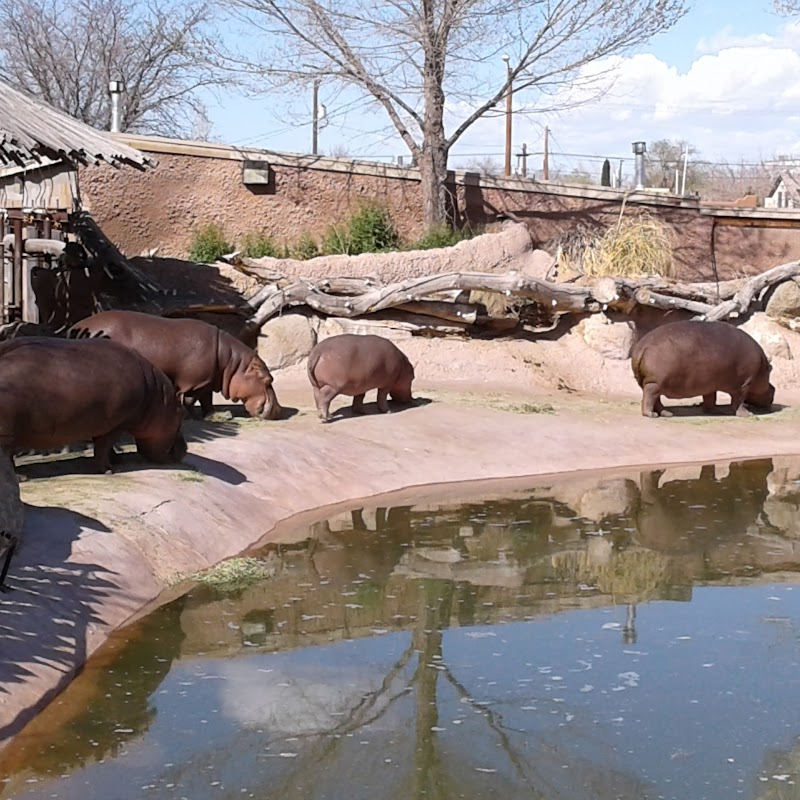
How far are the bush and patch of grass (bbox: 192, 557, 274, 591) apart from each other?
10986 millimetres

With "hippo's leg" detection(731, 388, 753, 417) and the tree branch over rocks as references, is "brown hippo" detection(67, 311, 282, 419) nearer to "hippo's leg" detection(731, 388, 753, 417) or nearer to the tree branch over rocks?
the tree branch over rocks

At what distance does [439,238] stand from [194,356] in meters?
8.07

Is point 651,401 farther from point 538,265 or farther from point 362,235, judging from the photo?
point 362,235

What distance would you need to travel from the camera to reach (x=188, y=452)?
10430 millimetres

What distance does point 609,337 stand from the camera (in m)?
16.9

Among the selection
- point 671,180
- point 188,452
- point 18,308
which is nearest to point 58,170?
point 18,308

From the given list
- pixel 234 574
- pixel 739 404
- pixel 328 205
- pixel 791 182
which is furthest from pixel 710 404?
pixel 791 182

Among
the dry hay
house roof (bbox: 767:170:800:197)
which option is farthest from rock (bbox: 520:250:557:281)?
house roof (bbox: 767:170:800:197)

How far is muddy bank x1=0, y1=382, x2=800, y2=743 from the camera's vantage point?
22.1 ft

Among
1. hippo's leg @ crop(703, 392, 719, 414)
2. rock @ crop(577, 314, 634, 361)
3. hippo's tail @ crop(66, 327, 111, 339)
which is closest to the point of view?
hippo's tail @ crop(66, 327, 111, 339)

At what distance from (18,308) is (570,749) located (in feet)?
28.4

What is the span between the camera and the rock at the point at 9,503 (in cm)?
671

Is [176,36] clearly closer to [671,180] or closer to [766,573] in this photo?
[671,180]

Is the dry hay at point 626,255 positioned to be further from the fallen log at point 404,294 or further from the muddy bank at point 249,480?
A: the muddy bank at point 249,480
